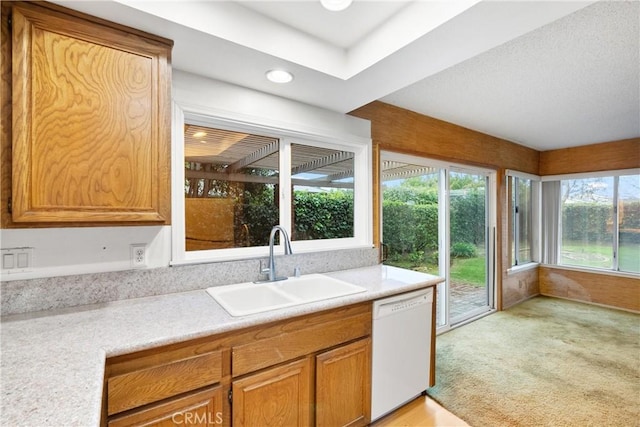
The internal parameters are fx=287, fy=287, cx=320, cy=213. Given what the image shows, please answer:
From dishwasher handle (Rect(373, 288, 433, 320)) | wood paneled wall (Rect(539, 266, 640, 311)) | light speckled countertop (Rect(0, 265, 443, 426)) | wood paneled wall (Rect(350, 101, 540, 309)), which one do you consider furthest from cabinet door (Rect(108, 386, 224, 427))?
wood paneled wall (Rect(539, 266, 640, 311))

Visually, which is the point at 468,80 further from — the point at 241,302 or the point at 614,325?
the point at 614,325

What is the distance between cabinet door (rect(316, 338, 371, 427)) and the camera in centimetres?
156

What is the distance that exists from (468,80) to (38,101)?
254 cm

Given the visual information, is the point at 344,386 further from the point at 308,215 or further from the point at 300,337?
the point at 308,215

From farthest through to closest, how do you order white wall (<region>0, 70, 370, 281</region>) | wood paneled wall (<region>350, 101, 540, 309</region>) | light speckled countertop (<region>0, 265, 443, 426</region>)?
wood paneled wall (<region>350, 101, 540, 309</region>), white wall (<region>0, 70, 370, 281</region>), light speckled countertop (<region>0, 265, 443, 426</region>)

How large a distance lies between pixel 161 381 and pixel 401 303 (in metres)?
1.37

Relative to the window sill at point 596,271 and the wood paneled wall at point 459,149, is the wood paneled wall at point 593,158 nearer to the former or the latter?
the wood paneled wall at point 459,149

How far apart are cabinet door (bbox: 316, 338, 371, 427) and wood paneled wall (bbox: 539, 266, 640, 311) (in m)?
4.54

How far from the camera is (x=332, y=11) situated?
1.44 m

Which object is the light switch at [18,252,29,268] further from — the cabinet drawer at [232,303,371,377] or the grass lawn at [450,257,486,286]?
the grass lawn at [450,257,486,286]

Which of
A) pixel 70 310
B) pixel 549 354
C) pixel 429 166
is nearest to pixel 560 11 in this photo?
pixel 429 166

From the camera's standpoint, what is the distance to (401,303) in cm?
186

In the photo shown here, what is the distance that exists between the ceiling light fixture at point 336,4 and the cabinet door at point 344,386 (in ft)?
5.76

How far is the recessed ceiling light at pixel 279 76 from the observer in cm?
171
